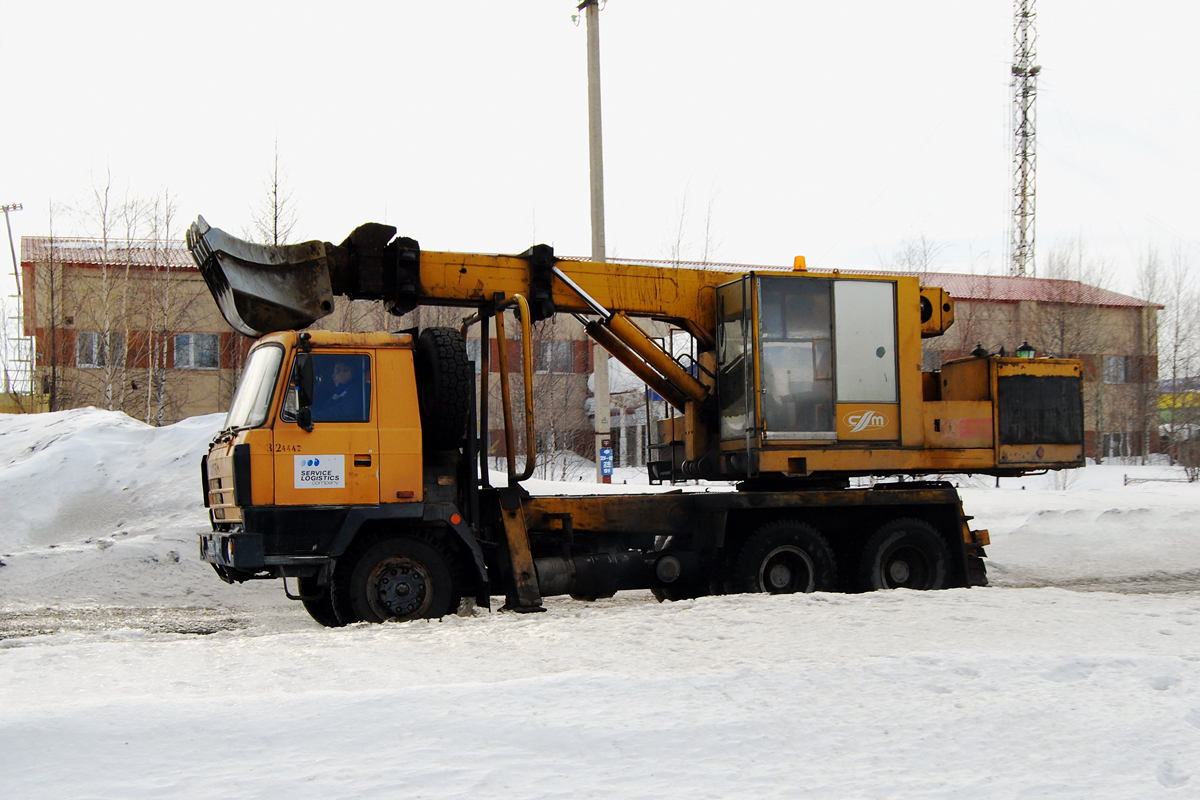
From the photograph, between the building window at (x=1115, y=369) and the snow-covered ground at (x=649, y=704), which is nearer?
the snow-covered ground at (x=649, y=704)

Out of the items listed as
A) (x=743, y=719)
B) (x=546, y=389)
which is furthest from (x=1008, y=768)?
(x=546, y=389)

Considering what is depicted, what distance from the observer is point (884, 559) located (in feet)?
34.7

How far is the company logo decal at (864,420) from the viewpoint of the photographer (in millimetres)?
10211

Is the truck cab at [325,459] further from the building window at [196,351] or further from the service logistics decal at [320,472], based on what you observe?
the building window at [196,351]

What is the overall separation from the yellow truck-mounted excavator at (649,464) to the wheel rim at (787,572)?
0.11 feet

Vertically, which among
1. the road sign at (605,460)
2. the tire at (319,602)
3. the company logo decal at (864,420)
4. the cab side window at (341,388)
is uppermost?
the cab side window at (341,388)

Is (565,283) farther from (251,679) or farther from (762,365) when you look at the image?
(251,679)

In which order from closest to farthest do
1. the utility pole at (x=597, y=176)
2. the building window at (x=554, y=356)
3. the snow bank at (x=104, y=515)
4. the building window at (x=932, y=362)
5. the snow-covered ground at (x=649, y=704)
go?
the snow-covered ground at (x=649, y=704) < the building window at (x=932, y=362) < the snow bank at (x=104, y=515) < the utility pole at (x=597, y=176) < the building window at (x=554, y=356)

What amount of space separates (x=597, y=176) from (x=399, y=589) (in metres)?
10.8

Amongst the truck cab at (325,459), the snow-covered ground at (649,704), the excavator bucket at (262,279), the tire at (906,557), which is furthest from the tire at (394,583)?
the tire at (906,557)

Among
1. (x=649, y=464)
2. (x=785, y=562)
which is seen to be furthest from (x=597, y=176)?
(x=785, y=562)

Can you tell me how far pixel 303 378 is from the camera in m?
8.34

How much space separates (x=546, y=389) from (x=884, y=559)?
78.7 feet

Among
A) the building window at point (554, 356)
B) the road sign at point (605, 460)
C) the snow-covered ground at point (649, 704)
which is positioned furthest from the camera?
the building window at point (554, 356)
